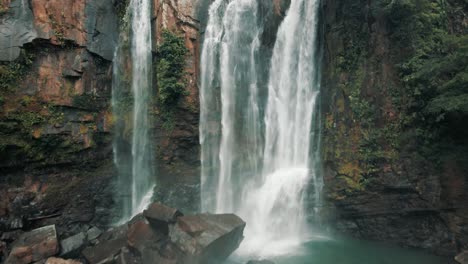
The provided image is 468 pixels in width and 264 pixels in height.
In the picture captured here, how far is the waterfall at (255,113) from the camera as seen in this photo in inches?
534

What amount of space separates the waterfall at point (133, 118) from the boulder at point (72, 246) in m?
3.31

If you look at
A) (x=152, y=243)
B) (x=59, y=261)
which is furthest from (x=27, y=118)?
(x=152, y=243)

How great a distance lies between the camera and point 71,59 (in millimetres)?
13875

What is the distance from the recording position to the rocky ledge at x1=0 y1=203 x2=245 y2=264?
1009 cm

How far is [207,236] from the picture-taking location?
10.3 metres

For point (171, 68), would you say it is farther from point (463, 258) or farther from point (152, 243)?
point (463, 258)

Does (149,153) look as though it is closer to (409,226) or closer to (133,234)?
(133,234)

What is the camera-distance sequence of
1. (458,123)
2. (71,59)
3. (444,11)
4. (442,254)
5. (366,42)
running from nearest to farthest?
(458,123)
(442,254)
(444,11)
(366,42)
(71,59)

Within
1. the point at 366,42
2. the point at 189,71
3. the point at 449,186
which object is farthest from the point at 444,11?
the point at 189,71

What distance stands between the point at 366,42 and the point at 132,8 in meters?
11.3

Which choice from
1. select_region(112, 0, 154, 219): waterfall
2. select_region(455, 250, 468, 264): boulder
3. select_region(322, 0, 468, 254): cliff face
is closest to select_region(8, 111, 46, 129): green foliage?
select_region(112, 0, 154, 219): waterfall

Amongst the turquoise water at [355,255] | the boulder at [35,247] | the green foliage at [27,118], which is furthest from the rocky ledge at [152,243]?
the green foliage at [27,118]

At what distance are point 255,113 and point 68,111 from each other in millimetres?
8431

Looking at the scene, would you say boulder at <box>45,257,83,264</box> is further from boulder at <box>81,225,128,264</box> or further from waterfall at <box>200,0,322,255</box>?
waterfall at <box>200,0,322,255</box>
